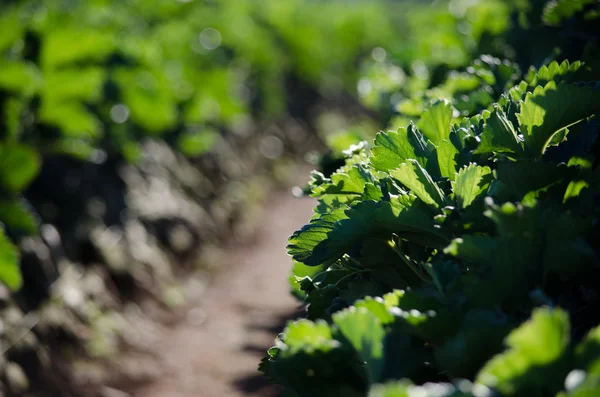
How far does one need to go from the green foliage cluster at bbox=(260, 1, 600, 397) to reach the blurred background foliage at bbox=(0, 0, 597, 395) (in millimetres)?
513

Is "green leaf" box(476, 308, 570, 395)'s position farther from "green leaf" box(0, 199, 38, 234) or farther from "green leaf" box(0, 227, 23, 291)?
"green leaf" box(0, 199, 38, 234)

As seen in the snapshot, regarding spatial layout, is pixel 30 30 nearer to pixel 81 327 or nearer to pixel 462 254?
pixel 81 327

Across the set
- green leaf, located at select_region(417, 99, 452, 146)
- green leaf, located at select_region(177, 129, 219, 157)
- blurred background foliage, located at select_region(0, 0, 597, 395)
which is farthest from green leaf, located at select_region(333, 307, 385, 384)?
green leaf, located at select_region(177, 129, 219, 157)

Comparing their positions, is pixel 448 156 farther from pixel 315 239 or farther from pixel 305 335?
pixel 305 335

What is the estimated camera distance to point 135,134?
17.4 ft

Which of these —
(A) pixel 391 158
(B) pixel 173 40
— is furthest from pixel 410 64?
(B) pixel 173 40

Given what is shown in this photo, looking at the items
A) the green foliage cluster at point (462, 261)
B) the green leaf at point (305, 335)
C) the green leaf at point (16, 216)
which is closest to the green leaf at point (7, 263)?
the green leaf at point (16, 216)

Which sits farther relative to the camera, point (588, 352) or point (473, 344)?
point (473, 344)

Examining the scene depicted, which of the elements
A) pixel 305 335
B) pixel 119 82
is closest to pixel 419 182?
pixel 305 335

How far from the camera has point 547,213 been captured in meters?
1.03

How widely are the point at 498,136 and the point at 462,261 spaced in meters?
0.27

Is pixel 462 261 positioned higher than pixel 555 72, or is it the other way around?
pixel 555 72

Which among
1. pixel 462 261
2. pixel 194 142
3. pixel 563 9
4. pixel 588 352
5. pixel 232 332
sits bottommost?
pixel 588 352

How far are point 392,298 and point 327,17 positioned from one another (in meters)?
11.7
